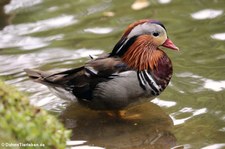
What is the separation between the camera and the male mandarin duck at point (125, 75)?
228 inches

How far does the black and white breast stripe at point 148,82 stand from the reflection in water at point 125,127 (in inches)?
13.0

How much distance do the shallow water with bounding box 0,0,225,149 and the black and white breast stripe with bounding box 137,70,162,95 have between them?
0.33m

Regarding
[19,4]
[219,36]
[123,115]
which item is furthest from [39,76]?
[19,4]

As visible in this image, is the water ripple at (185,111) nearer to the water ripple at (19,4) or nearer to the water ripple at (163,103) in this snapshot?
the water ripple at (163,103)

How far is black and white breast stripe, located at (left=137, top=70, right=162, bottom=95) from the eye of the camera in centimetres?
579

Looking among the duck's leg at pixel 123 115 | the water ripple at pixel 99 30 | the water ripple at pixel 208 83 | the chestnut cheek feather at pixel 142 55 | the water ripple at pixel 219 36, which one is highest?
the chestnut cheek feather at pixel 142 55

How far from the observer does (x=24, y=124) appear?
11.4ft

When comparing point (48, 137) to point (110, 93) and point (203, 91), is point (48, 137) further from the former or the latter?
point (203, 91)

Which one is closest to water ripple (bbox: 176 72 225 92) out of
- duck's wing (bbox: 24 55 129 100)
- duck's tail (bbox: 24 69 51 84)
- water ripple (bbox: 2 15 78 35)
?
duck's wing (bbox: 24 55 129 100)

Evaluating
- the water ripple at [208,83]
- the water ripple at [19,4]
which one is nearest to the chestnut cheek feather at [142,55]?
the water ripple at [208,83]

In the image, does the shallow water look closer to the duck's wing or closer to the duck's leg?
the duck's leg

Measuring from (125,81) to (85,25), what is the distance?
2.55 meters

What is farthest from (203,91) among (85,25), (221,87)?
(85,25)

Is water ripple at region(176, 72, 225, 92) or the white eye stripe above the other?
the white eye stripe
